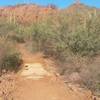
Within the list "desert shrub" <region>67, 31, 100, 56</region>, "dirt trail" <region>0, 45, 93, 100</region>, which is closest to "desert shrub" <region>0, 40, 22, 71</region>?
"dirt trail" <region>0, 45, 93, 100</region>

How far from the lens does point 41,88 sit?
46.8ft

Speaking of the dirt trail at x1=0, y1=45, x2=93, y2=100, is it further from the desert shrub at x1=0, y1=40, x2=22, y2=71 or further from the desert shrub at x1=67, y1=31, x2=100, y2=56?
the desert shrub at x1=67, y1=31, x2=100, y2=56

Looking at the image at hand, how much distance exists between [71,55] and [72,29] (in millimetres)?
1825

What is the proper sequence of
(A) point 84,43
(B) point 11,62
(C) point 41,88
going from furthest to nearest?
(A) point 84,43, (B) point 11,62, (C) point 41,88

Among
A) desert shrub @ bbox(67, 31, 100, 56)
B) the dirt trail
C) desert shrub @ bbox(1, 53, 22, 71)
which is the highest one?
desert shrub @ bbox(67, 31, 100, 56)

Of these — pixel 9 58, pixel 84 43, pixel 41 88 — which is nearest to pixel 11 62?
pixel 9 58

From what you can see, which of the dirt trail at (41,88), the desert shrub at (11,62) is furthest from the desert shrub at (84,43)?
the desert shrub at (11,62)

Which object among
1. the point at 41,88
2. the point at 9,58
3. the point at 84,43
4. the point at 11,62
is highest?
the point at 84,43

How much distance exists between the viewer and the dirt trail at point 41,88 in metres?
13.3

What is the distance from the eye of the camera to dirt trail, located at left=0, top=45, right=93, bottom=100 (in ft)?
43.6

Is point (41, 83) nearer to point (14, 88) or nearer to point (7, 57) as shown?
point (14, 88)

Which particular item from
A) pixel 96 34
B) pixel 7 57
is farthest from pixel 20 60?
pixel 96 34

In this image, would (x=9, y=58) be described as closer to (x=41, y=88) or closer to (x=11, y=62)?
(x=11, y=62)

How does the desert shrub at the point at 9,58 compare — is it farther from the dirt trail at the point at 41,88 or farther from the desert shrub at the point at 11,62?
the dirt trail at the point at 41,88
